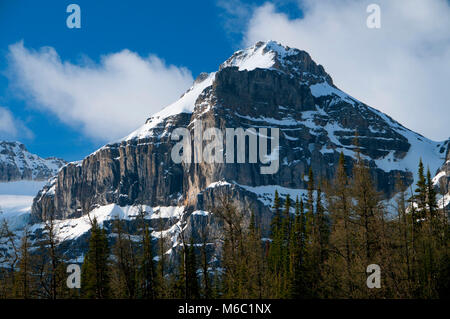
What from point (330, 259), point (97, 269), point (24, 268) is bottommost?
point (97, 269)

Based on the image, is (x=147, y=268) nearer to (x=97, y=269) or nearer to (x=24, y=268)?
(x=97, y=269)

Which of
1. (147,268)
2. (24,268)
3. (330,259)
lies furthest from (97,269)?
(330,259)

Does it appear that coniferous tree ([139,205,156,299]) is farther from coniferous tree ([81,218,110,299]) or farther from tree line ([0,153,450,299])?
coniferous tree ([81,218,110,299])

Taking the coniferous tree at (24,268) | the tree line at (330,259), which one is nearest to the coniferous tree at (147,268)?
the tree line at (330,259)

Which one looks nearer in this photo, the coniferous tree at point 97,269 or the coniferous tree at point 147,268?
the coniferous tree at point 97,269

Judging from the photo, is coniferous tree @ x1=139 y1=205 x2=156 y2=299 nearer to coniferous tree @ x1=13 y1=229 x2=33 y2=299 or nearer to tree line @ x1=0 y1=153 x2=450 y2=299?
tree line @ x1=0 y1=153 x2=450 y2=299

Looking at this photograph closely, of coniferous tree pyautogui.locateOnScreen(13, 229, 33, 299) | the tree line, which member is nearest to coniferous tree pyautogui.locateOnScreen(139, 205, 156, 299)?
the tree line

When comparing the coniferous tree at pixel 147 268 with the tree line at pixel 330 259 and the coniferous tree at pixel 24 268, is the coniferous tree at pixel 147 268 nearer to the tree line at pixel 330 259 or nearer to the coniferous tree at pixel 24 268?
the tree line at pixel 330 259

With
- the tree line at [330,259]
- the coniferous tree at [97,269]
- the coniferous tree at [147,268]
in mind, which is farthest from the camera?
the coniferous tree at [147,268]

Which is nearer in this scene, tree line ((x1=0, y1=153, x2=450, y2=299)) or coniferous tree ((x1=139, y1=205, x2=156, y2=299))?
tree line ((x1=0, y1=153, x2=450, y2=299))

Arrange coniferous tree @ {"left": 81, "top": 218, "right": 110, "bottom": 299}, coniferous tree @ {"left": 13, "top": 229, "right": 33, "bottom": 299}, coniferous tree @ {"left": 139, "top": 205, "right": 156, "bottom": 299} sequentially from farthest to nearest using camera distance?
coniferous tree @ {"left": 139, "top": 205, "right": 156, "bottom": 299}
coniferous tree @ {"left": 81, "top": 218, "right": 110, "bottom": 299}
coniferous tree @ {"left": 13, "top": 229, "right": 33, "bottom": 299}

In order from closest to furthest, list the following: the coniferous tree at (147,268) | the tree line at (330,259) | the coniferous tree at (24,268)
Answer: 1. the tree line at (330,259)
2. the coniferous tree at (24,268)
3. the coniferous tree at (147,268)

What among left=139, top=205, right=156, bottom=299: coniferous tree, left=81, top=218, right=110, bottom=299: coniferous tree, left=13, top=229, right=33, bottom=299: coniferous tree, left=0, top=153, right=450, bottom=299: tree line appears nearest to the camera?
left=0, top=153, right=450, bottom=299: tree line
